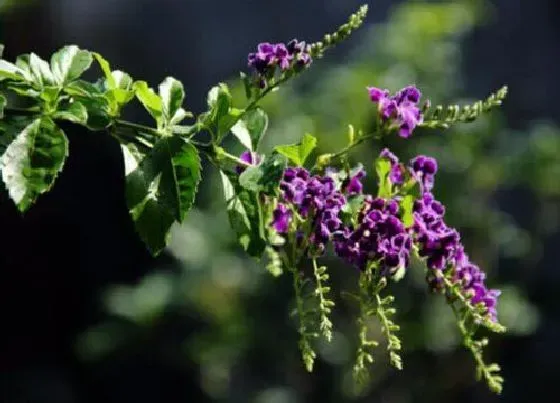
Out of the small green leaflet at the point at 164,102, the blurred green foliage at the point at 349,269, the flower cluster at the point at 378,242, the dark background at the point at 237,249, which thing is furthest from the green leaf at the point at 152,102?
the blurred green foliage at the point at 349,269

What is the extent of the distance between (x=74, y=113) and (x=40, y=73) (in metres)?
0.08

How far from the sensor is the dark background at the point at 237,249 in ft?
12.9

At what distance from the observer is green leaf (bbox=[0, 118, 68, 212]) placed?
1.01 m

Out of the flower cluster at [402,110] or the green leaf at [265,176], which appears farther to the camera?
the flower cluster at [402,110]

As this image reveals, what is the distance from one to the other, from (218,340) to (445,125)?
9.61 ft

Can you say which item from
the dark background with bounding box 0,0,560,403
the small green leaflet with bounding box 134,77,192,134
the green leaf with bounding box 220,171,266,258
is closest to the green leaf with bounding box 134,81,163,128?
the small green leaflet with bounding box 134,77,192,134

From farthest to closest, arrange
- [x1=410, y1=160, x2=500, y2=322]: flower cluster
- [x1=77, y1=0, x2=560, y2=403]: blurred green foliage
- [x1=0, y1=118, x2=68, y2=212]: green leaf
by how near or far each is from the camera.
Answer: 1. [x1=77, y1=0, x2=560, y2=403]: blurred green foliage
2. [x1=410, y1=160, x2=500, y2=322]: flower cluster
3. [x1=0, y1=118, x2=68, y2=212]: green leaf

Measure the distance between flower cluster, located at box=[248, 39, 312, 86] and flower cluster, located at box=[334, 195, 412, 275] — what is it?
0.18 m

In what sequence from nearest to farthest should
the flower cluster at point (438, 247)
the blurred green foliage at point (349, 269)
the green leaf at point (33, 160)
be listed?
the green leaf at point (33, 160) → the flower cluster at point (438, 247) → the blurred green foliage at point (349, 269)

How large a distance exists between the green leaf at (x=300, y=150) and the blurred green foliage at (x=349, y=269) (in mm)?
2657

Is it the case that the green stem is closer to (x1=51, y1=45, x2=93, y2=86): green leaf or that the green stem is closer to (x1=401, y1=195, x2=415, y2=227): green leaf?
(x1=401, y1=195, x2=415, y2=227): green leaf

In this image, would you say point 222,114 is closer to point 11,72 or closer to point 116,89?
point 116,89

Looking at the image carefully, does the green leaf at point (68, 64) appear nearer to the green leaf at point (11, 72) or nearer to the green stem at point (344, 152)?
the green leaf at point (11, 72)

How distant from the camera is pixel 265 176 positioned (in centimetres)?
105
